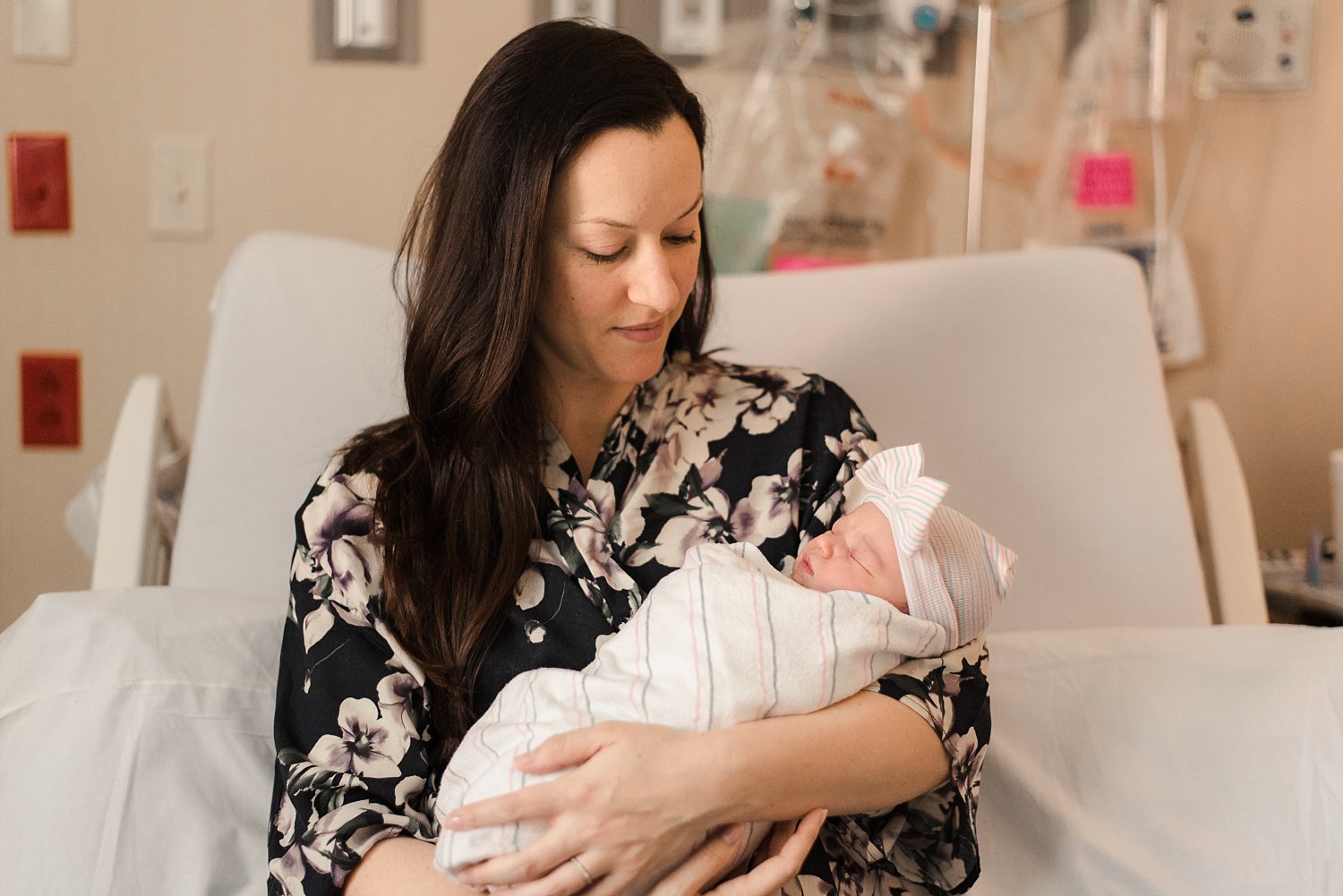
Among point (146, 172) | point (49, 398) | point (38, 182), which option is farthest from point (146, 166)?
point (49, 398)

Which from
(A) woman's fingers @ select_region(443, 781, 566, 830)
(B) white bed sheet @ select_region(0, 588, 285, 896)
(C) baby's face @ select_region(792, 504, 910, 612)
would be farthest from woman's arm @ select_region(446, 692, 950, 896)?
(B) white bed sheet @ select_region(0, 588, 285, 896)

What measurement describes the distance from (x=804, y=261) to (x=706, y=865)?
4.57 ft

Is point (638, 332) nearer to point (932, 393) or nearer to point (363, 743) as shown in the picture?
point (363, 743)

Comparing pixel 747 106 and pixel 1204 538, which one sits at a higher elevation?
pixel 747 106

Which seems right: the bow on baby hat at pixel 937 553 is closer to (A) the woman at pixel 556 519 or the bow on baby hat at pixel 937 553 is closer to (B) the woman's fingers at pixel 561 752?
(A) the woman at pixel 556 519

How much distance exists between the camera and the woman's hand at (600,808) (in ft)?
3.08

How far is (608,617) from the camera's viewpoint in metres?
1.17

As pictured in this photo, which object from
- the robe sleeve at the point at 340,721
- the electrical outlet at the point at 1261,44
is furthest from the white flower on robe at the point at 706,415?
the electrical outlet at the point at 1261,44

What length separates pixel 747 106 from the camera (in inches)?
86.3

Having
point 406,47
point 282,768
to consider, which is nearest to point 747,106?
point 406,47

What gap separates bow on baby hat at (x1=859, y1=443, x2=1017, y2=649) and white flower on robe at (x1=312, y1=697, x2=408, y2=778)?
46cm

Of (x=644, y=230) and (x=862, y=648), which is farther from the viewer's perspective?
(x=644, y=230)

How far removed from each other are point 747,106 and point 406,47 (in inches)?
23.4

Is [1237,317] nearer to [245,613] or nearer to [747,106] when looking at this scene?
[747,106]
